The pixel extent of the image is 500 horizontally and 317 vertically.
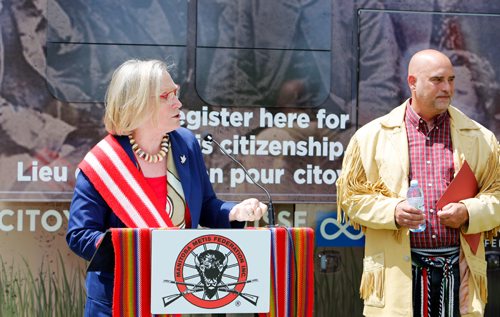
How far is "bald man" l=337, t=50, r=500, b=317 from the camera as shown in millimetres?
3293

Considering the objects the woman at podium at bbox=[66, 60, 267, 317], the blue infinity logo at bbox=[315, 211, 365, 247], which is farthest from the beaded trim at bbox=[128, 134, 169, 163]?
the blue infinity logo at bbox=[315, 211, 365, 247]

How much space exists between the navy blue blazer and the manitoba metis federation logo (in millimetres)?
328

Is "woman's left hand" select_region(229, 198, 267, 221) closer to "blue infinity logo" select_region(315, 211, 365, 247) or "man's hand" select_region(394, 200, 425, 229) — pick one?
"man's hand" select_region(394, 200, 425, 229)

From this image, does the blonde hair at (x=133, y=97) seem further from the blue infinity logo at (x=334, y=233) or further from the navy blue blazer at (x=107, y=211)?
the blue infinity logo at (x=334, y=233)

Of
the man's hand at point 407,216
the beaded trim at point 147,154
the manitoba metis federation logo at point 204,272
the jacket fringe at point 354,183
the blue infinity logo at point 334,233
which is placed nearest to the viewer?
the manitoba metis federation logo at point 204,272

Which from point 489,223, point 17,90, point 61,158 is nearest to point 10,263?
point 61,158

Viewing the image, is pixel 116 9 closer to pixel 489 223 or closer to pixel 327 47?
pixel 327 47

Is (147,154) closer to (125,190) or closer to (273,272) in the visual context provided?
(125,190)

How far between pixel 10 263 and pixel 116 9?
4.45 feet

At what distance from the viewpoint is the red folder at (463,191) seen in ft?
10.7

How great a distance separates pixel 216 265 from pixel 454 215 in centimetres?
140

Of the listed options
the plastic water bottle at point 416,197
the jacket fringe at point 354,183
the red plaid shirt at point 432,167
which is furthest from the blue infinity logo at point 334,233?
the plastic water bottle at point 416,197

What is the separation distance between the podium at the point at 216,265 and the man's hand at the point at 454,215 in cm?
109

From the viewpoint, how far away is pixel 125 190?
243cm
